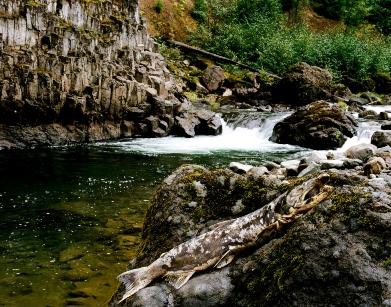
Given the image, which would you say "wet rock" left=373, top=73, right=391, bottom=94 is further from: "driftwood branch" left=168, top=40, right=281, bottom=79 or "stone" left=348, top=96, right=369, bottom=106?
"driftwood branch" left=168, top=40, right=281, bottom=79

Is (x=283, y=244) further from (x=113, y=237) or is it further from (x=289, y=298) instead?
(x=113, y=237)

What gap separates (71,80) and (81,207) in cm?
1024

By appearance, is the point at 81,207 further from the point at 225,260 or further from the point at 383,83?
the point at 383,83

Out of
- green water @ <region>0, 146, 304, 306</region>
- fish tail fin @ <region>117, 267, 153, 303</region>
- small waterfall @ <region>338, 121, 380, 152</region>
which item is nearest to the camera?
fish tail fin @ <region>117, 267, 153, 303</region>

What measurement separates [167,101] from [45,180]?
1005 cm

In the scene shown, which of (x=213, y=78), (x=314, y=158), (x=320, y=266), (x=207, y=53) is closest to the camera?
(x=320, y=266)

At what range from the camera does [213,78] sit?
99.2 feet

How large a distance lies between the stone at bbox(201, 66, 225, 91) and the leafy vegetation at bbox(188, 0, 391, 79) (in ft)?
15.4

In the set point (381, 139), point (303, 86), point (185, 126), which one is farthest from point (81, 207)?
point (303, 86)

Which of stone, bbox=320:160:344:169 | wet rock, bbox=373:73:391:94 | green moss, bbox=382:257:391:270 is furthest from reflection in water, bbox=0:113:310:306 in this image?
wet rock, bbox=373:73:391:94

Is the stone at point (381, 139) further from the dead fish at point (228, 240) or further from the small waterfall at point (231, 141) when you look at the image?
the dead fish at point (228, 240)

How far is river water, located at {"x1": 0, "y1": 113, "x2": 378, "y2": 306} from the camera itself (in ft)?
20.3

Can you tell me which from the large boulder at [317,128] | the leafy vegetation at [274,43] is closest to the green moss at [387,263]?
the large boulder at [317,128]

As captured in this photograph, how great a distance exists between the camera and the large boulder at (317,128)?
59.5 feet
